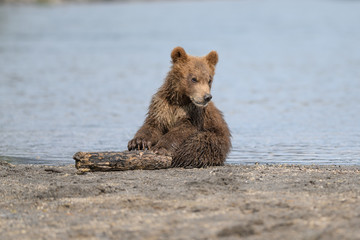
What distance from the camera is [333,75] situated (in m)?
20.8

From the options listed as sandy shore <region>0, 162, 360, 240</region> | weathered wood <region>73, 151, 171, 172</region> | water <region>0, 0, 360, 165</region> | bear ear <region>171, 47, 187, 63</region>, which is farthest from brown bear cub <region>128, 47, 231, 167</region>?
water <region>0, 0, 360, 165</region>

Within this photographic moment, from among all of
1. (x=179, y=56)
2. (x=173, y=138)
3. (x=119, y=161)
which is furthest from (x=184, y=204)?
(x=179, y=56)

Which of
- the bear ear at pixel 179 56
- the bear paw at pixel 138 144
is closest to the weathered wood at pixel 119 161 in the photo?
the bear paw at pixel 138 144

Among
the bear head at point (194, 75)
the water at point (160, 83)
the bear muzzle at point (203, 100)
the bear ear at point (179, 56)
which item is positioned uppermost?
the bear ear at point (179, 56)

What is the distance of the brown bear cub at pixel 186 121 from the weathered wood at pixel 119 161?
19 cm

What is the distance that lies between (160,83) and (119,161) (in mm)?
12398

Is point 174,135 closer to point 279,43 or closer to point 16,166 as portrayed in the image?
point 16,166

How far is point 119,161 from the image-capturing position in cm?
779

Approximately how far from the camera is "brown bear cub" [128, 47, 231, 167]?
827 centimetres

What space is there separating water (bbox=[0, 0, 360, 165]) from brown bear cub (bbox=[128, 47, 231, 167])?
4.15 feet

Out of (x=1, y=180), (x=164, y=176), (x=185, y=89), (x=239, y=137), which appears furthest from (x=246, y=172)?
(x=239, y=137)

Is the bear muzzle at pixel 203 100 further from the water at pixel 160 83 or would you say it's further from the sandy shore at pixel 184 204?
the water at pixel 160 83

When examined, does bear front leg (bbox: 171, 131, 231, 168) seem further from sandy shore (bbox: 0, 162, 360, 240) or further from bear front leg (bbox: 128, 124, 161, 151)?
bear front leg (bbox: 128, 124, 161, 151)

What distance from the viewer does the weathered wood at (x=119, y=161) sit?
25.0 ft
